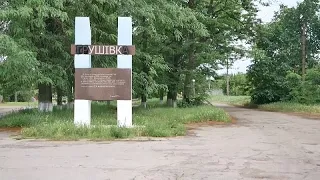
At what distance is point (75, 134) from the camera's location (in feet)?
49.4

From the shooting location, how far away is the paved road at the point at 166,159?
8508 millimetres

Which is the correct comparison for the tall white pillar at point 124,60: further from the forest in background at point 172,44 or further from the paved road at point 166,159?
the paved road at point 166,159

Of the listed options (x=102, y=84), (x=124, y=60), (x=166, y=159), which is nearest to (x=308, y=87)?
(x=124, y=60)

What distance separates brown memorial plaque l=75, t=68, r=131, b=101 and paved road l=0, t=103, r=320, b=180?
354cm

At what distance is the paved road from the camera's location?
8.51 m

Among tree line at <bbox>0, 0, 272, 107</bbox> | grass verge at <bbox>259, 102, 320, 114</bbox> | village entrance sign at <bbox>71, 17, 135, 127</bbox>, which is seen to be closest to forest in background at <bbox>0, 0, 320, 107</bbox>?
tree line at <bbox>0, 0, 272, 107</bbox>

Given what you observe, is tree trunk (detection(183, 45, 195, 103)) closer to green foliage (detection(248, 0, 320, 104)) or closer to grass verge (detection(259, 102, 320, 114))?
grass verge (detection(259, 102, 320, 114))

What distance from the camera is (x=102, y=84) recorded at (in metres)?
17.2

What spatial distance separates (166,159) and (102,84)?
741 cm

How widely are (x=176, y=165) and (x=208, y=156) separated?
65.8 inches

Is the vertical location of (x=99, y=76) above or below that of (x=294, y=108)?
above

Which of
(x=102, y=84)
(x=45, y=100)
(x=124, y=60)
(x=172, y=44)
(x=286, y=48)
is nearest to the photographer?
(x=102, y=84)

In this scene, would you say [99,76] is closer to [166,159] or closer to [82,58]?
[82,58]

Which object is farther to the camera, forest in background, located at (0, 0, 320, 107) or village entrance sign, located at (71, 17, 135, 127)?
forest in background, located at (0, 0, 320, 107)
